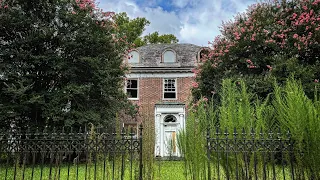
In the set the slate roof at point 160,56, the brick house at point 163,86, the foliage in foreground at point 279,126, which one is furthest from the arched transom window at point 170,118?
the foliage in foreground at point 279,126

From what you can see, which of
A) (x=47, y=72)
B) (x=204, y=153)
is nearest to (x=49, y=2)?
(x=47, y=72)

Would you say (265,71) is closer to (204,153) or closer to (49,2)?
(204,153)

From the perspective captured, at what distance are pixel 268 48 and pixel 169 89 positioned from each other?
8.90 meters

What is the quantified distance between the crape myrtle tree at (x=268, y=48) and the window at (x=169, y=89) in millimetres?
6458

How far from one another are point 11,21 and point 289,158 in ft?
37.1

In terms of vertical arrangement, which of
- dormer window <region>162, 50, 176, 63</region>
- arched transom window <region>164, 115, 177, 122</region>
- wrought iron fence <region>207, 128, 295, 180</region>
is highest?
dormer window <region>162, 50, 176, 63</region>

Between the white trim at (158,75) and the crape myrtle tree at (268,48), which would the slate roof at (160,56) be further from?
the crape myrtle tree at (268,48)

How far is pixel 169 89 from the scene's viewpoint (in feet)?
63.8

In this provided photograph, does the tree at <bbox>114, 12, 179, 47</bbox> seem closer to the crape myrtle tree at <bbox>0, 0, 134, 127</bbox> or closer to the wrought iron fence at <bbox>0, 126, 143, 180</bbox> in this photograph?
the crape myrtle tree at <bbox>0, 0, 134, 127</bbox>

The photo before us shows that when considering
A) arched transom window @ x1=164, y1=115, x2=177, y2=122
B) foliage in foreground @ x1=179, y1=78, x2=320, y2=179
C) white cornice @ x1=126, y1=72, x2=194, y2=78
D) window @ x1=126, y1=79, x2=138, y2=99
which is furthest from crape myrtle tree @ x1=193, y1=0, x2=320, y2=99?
window @ x1=126, y1=79, x2=138, y2=99

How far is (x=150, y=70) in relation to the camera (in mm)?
19406

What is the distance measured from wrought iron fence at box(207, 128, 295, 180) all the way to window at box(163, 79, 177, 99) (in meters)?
14.3

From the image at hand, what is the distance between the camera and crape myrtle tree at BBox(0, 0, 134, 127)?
1155 centimetres

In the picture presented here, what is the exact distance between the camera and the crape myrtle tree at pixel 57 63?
11.5 metres
